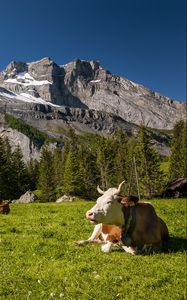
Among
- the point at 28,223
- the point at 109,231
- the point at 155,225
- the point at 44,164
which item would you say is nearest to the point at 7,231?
the point at 28,223

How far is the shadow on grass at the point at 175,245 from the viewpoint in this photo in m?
14.9

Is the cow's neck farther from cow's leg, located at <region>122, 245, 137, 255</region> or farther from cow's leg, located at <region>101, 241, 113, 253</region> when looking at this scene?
cow's leg, located at <region>101, 241, 113, 253</region>

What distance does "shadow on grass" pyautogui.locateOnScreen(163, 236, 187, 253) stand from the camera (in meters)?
14.9

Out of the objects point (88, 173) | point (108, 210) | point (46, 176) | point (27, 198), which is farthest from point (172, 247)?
point (46, 176)

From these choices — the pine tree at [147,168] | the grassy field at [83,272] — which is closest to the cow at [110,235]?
the grassy field at [83,272]

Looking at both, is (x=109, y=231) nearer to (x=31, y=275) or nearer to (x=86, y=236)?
(x=86, y=236)

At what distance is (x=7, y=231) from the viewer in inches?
770

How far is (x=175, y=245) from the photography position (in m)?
15.8

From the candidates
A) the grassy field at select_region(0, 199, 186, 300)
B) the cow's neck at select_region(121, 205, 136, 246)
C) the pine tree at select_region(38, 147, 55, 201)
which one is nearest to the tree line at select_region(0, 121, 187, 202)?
the pine tree at select_region(38, 147, 55, 201)

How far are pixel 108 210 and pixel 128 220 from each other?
977 mm

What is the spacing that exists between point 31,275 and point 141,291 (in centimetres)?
298

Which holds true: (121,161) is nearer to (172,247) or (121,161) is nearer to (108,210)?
(172,247)

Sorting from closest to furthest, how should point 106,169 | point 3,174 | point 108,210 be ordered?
1. point 108,210
2. point 106,169
3. point 3,174

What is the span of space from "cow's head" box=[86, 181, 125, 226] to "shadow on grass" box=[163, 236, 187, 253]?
90.3 inches
